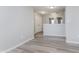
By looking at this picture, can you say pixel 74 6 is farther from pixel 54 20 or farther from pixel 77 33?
pixel 54 20

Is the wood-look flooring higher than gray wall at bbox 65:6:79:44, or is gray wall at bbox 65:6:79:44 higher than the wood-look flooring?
gray wall at bbox 65:6:79:44

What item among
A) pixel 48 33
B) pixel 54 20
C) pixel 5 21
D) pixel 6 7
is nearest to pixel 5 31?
pixel 5 21

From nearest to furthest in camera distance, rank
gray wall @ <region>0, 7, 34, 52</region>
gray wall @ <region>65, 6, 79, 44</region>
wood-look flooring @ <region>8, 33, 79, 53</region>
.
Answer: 1. gray wall @ <region>0, 7, 34, 52</region>
2. wood-look flooring @ <region>8, 33, 79, 53</region>
3. gray wall @ <region>65, 6, 79, 44</region>

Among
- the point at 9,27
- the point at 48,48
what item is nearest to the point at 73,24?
the point at 48,48

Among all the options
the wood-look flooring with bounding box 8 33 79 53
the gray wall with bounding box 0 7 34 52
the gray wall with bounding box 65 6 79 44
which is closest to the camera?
the gray wall with bounding box 0 7 34 52

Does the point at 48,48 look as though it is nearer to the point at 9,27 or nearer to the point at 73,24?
the point at 9,27

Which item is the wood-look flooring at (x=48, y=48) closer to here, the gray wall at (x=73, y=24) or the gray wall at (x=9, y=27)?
the gray wall at (x=9, y=27)

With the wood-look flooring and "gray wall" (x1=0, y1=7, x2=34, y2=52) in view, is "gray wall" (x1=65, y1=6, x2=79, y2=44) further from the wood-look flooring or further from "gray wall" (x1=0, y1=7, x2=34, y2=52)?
"gray wall" (x1=0, y1=7, x2=34, y2=52)

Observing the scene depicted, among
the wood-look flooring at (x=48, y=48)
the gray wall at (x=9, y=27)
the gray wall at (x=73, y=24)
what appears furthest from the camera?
the gray wall at (x=73, y=24)

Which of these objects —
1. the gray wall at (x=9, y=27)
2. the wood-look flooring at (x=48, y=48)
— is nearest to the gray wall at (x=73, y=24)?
the wood-look flooring at (x=48, y=48)

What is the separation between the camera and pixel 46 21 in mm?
12211

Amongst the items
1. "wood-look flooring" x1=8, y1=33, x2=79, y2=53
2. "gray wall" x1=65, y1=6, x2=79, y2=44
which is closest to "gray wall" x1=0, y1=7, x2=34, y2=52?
"wood-look flooring" x1=8, y1=33, x2=79, y2=53

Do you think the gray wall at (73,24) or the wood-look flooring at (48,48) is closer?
the wood-look flooring at (48,48)
